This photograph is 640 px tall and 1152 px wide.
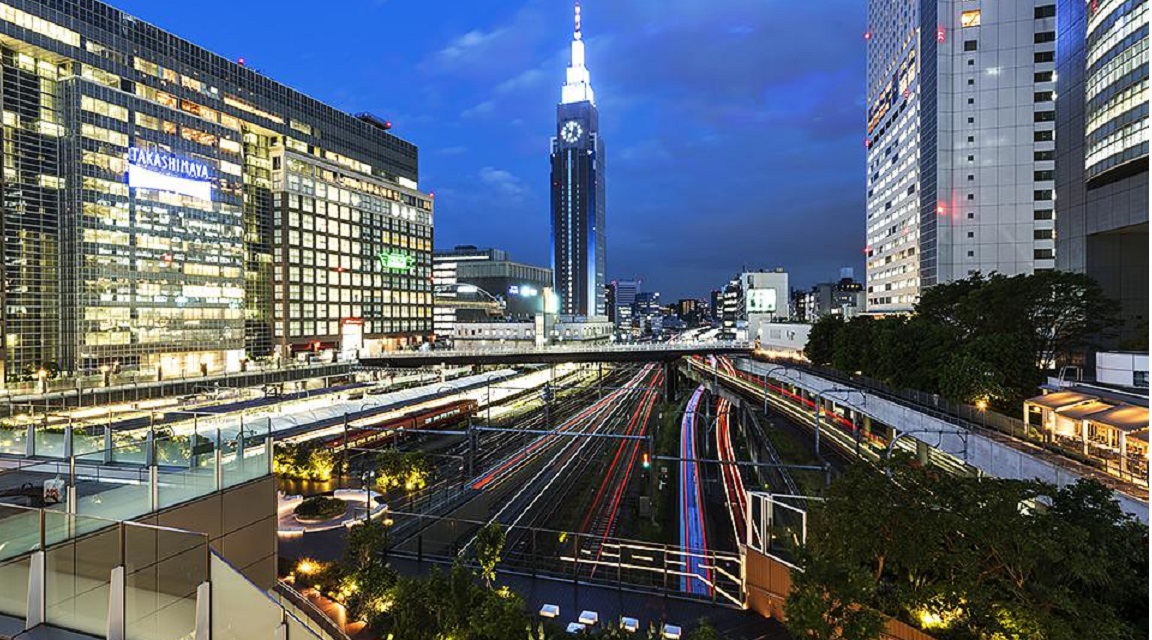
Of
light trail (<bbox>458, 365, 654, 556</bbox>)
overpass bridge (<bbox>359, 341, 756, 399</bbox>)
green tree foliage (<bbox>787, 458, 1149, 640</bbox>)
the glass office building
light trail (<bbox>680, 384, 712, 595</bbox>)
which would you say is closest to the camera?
green tree foliage (<bbox>787, 458, 1149, 640</bbox>)

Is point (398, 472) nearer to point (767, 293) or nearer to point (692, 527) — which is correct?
point (692, 527)

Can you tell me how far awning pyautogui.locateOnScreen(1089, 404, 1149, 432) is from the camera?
78.9 feet

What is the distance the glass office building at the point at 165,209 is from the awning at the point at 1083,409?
72810mm

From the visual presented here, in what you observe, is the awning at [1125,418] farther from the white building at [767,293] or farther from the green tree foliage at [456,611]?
the white building at [767,293]

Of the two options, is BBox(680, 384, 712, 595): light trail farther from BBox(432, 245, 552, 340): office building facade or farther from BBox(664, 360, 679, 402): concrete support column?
BBox(432, 245, 552, 340): office building facade

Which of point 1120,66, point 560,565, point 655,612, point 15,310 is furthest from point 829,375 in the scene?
point 15,310

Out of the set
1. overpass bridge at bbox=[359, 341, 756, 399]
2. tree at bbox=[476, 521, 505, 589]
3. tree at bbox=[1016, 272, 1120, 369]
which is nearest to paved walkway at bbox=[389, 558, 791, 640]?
tree at bbox=[476, 521, 505, 589]

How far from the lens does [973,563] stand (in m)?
10.5

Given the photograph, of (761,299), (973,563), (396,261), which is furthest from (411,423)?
(761,299)

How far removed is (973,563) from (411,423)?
122 ft

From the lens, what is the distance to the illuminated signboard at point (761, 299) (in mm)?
158750

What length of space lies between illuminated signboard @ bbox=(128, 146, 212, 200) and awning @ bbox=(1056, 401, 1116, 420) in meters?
81.7

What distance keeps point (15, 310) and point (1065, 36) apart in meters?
99.7

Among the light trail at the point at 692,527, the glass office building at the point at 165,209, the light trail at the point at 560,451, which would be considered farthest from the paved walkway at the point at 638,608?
the glass office building at the point at 165,209
